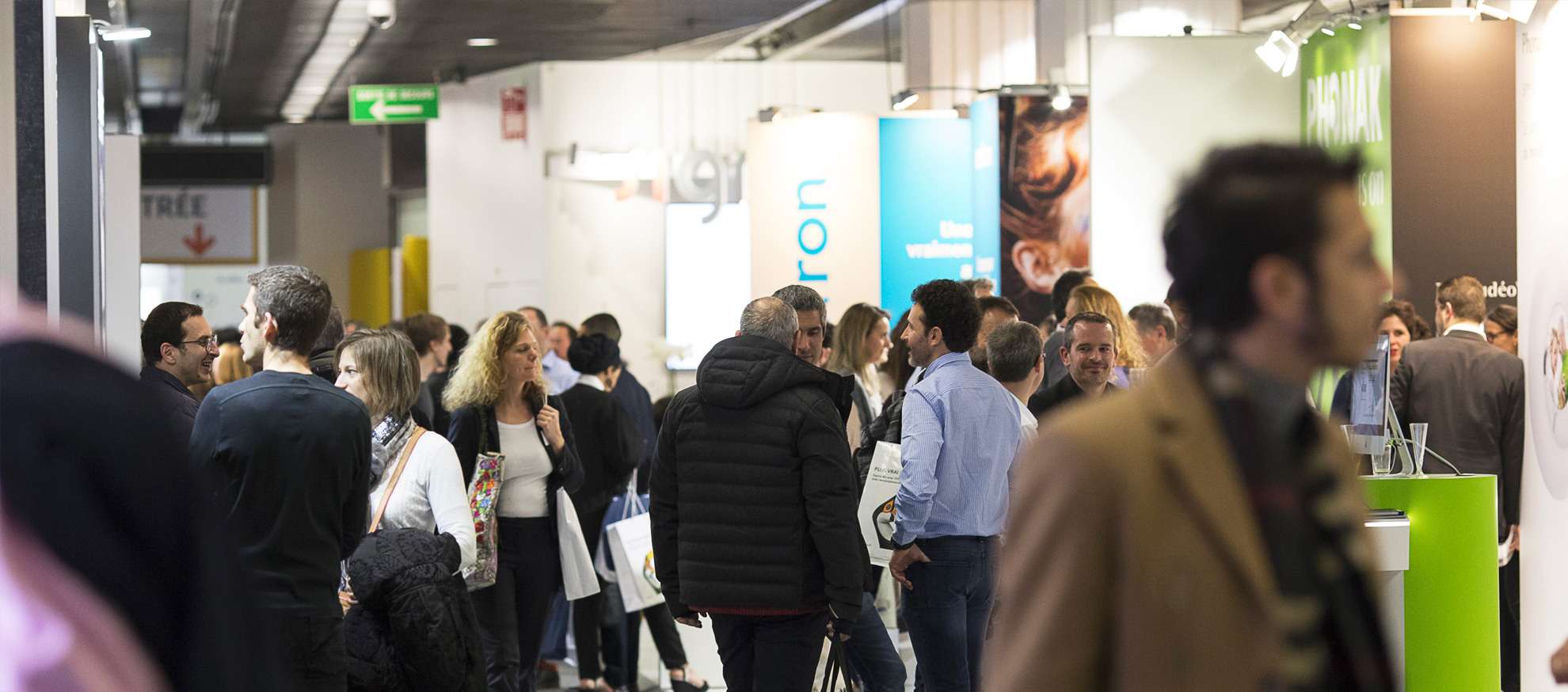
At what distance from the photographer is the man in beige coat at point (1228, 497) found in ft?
4.11

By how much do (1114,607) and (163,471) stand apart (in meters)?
0.80

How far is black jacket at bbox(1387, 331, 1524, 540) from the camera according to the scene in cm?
571

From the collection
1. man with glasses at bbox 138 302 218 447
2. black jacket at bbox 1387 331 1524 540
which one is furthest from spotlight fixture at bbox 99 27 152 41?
black jacket at bbox 1387 331 1524 540

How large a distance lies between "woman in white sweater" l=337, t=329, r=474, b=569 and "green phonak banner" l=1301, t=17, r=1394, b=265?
4369mm

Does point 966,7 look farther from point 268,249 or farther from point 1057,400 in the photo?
point 268,249

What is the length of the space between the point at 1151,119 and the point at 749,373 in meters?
5.32

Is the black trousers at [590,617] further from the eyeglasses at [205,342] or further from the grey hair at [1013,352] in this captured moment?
the grey hair at [1013,352]

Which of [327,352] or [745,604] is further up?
[327,352]

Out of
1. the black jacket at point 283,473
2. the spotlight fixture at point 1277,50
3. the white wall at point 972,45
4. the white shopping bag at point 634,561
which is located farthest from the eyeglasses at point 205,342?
the white wall at point 972,45

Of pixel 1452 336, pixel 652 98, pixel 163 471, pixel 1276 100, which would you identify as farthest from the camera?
pixel 652 98

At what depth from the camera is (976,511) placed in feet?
13.3

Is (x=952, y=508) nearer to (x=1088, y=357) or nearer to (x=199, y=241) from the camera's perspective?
(x=1088, y=357)

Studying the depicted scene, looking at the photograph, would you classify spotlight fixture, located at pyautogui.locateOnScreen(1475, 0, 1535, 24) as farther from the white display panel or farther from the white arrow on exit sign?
the white arrow on exit sign

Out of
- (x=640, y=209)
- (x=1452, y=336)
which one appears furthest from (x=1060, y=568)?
(x=640, y=209)
